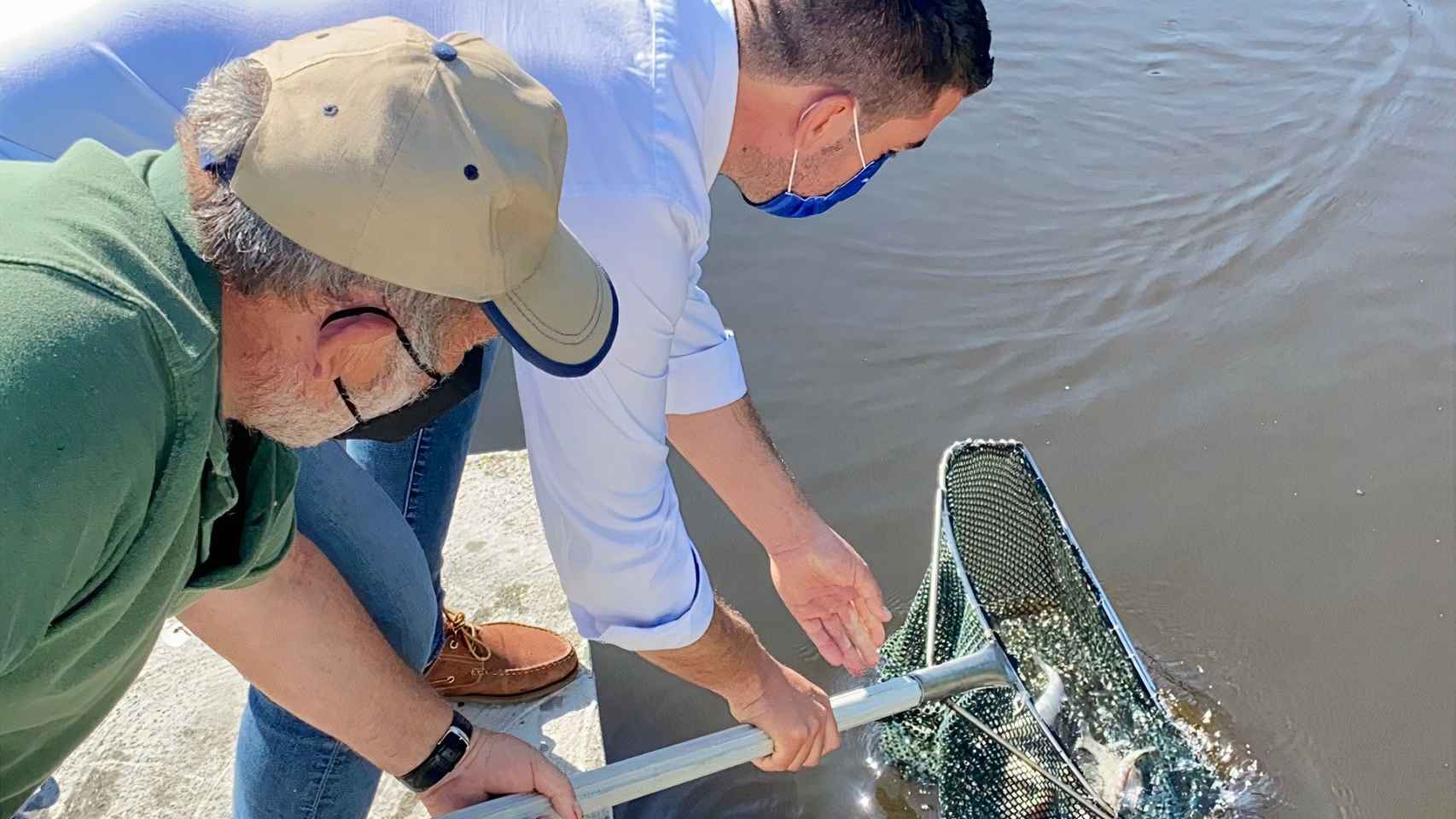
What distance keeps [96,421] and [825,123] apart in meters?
1.47

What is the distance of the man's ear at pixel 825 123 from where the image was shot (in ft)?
7.27

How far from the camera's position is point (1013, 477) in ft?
9.55

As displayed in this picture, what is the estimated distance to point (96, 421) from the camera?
112 cm

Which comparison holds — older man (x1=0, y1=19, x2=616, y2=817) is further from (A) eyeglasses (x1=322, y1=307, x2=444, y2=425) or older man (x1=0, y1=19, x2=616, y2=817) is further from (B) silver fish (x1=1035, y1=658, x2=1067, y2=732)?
(B) silver fish (x1=1035, y1=658, x2=1067, y2=732)

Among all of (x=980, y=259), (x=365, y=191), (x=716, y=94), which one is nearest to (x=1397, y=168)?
(x=980, y=259)

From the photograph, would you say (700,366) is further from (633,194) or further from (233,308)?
(233,308)

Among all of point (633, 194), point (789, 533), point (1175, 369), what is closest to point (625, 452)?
point (633, 194)

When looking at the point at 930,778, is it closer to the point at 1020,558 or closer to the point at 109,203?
the point at 1020,558

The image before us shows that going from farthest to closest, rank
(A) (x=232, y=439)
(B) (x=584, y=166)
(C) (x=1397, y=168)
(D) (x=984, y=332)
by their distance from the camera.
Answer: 1. (C) (x=1397, y=168)
2. (D) (x=984, y=332)
3. (B) (x=584, y=166)
4. (A) (x=232, y=439)

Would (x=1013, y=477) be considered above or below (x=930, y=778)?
above

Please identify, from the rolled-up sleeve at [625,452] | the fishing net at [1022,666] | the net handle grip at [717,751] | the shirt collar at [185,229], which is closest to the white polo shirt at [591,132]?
the rolled-up sleeve at [625,452]

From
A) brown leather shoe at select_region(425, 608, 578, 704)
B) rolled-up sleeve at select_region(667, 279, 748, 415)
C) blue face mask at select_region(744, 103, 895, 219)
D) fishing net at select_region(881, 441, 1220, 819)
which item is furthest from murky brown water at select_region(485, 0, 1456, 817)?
blue face mask at select_region(744, 103, 895, 219)

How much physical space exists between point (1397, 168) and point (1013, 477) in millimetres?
3921

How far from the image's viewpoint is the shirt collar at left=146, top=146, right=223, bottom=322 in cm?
124
